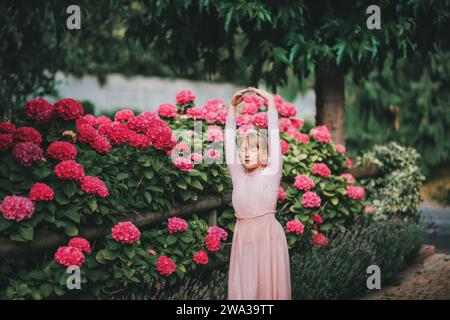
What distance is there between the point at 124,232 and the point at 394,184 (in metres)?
5.56

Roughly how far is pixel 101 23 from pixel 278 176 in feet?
35.5

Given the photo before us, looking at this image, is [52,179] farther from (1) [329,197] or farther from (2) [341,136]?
(2) [341,136]

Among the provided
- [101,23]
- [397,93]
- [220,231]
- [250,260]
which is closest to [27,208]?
[250,260]

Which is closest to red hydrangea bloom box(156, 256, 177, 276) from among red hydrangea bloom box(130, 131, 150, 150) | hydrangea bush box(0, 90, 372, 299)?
hydrangea bush box(0, 90, 372, 299)

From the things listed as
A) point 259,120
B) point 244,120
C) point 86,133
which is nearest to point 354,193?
point 259,120

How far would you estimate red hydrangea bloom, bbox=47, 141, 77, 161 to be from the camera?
4.92 m

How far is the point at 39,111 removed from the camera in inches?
207

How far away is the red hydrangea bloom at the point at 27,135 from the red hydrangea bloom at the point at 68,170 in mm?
259

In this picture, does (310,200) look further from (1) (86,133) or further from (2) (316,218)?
(1) (86,133)

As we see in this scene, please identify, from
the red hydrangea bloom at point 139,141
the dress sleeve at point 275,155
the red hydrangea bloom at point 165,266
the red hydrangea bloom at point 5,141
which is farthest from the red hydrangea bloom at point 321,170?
the red hydrangea bloom at point 5,141

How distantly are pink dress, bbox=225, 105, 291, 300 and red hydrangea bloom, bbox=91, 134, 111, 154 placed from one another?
4.15 feet

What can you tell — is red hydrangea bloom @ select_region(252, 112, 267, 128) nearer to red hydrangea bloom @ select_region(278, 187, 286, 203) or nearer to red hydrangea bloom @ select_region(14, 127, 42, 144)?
red hydrangea bloom @ select_region(278, 187, 286, 203)

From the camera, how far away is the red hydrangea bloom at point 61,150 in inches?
194

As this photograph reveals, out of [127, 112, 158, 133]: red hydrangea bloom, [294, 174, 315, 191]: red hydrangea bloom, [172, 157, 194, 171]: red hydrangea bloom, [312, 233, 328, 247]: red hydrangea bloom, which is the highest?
[127, 112, 158, 133]: red hydrangea bloom
